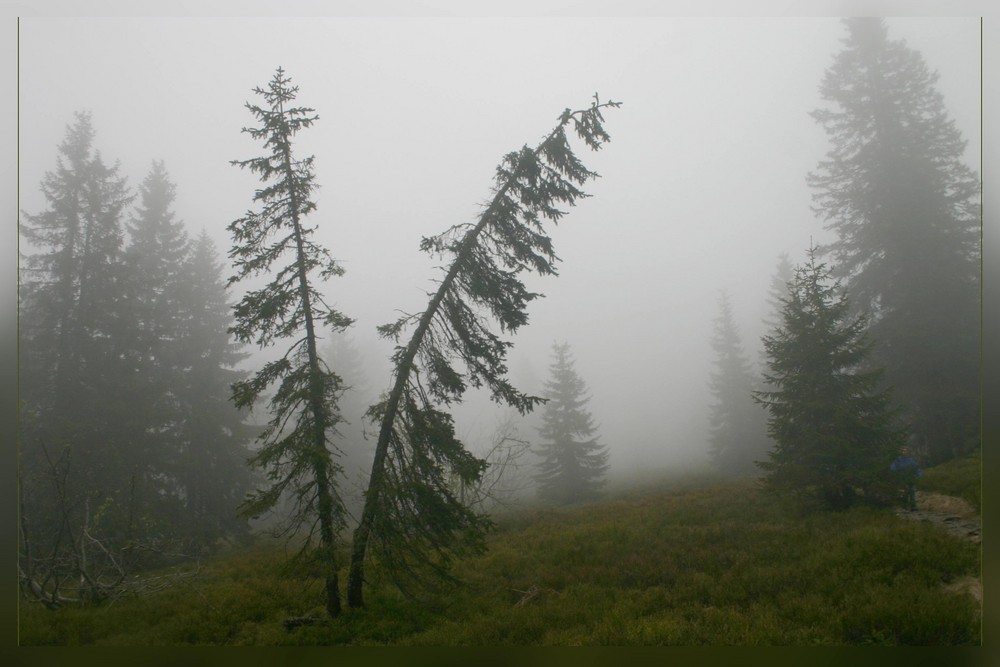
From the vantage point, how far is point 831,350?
8.74 m

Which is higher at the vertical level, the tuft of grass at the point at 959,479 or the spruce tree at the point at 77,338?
the spruce tree at the point at 77,338

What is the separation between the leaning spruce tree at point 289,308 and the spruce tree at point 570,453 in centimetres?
783

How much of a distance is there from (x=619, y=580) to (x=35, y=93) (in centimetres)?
1596

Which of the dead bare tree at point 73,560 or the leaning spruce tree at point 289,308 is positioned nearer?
the leaning spruce tree at point 289,308

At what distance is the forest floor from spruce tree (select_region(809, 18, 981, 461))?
1.48 m

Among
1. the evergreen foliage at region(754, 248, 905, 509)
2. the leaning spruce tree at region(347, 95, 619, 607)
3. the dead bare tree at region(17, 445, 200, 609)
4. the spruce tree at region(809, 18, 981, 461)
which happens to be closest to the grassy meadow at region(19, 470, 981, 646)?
the dead bare tree at region(17, 445, 200, 609)

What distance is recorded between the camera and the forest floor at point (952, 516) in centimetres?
650

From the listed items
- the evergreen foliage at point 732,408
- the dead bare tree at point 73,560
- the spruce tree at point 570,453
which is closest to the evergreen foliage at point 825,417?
the evergreen foliage at point 732,408

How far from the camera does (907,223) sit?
10.8 metres

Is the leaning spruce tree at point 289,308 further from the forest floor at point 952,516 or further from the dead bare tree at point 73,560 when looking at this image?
the forest floor at point 952,516

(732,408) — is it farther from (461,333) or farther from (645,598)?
(461,333)

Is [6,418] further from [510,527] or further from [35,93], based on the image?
[510,527]

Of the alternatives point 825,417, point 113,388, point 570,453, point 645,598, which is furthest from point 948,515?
point 113,388

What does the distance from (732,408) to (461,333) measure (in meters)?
13.8
